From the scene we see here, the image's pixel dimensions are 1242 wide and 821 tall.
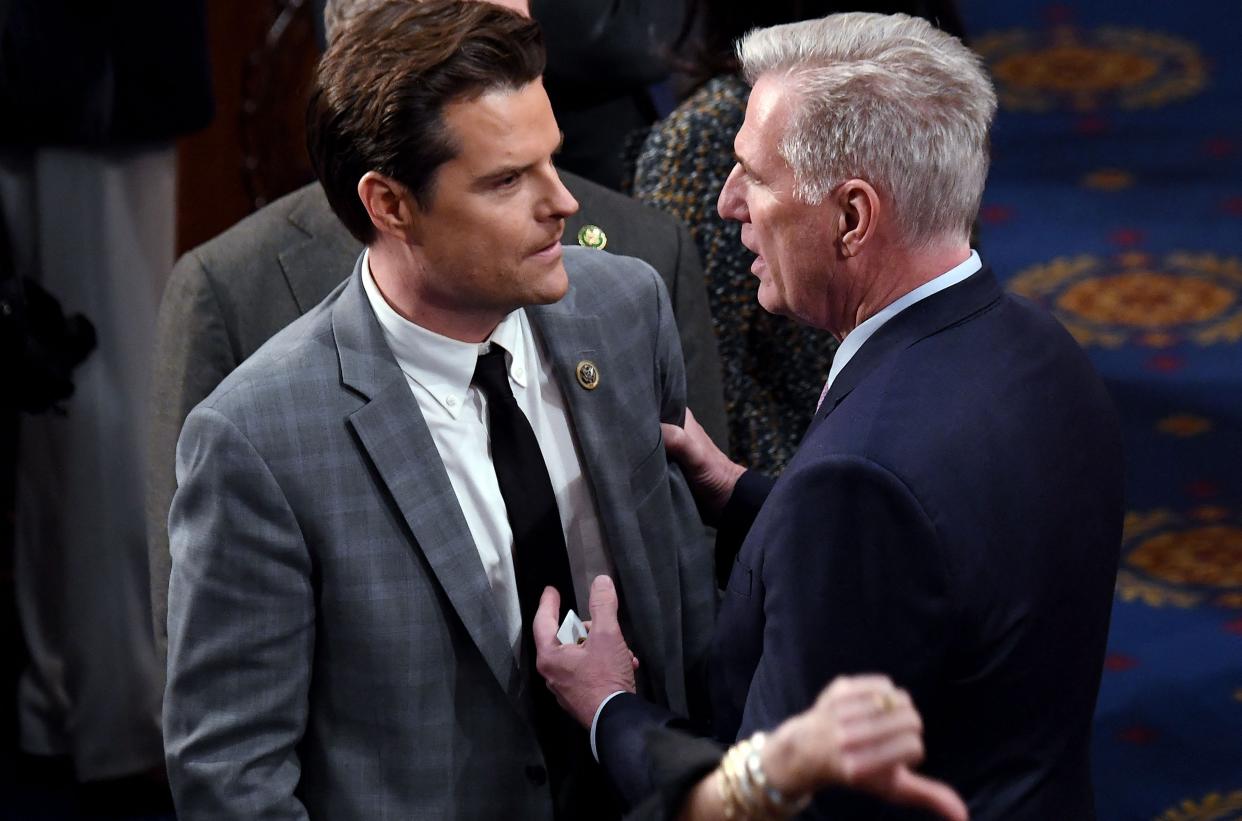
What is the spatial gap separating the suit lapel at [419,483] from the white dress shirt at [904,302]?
44 centimetres

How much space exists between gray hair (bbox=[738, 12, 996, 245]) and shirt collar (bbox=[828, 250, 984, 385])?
4 centimetres

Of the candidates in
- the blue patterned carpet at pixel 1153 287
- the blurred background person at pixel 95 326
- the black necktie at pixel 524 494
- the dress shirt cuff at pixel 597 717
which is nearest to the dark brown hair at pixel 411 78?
the black necktie at pixel 524 494

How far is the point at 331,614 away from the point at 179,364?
25.8 inches

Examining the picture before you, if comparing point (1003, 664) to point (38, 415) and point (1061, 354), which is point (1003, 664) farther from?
point (38, 415)

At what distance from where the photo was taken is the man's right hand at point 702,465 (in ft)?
6.87

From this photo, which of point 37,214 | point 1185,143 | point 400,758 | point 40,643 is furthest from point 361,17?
point 1185,143

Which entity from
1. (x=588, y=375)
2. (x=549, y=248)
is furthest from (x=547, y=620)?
(x=549, y=248)

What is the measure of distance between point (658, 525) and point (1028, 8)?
17.5ft

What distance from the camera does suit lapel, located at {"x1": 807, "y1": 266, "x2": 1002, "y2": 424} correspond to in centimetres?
169

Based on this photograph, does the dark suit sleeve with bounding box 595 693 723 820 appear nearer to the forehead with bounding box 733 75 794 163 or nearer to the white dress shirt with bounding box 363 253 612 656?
the white dress shirt with bounding box 363 253 612 656

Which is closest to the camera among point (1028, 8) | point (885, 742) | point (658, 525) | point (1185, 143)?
point (885, 742)

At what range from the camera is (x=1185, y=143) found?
5.59m

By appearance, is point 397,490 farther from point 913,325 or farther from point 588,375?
point 913,325

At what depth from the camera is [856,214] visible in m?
1.73
